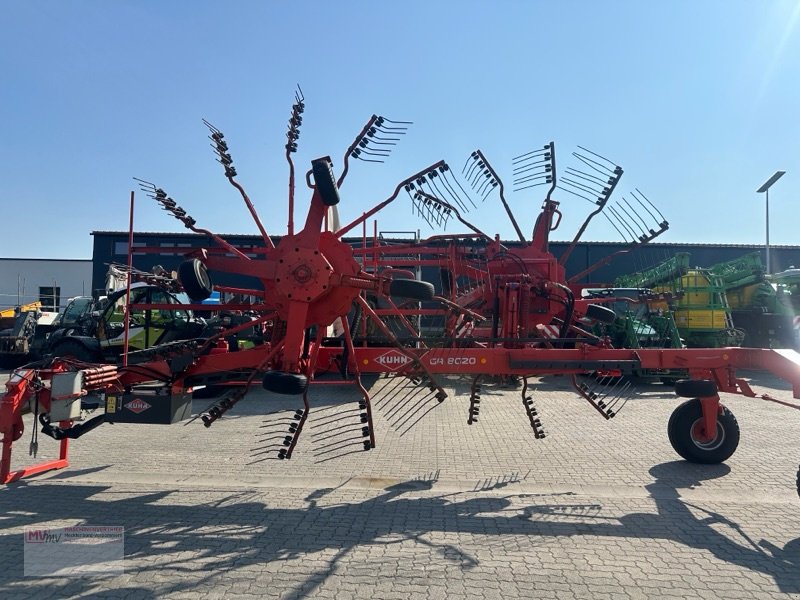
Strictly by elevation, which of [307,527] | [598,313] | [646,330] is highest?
[598,313]

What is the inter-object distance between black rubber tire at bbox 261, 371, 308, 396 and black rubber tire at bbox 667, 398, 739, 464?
4.39 meters

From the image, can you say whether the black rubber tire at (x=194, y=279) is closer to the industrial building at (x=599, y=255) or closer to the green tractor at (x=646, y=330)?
the green tractor at (x=646, y=330)

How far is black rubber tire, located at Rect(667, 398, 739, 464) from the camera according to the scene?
20.7ft

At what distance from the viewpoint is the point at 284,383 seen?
4.57m

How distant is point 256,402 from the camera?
11.1m

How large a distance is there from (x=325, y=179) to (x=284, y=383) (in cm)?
172

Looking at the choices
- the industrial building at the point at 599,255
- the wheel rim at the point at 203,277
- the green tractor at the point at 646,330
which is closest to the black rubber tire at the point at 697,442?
the wheel rim at the point at 203,277

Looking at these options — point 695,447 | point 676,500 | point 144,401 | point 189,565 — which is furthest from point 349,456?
point 695,447

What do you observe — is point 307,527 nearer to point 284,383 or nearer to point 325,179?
point 284,383

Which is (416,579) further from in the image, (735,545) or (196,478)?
(196,478)

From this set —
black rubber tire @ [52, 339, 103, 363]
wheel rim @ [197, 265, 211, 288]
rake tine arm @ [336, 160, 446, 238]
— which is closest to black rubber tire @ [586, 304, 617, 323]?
rake tine arm @ [336, 160, 446, 238]

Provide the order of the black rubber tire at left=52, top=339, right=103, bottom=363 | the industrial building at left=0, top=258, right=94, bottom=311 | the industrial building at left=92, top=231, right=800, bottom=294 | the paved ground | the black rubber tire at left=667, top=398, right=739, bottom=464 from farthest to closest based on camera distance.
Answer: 1. the industrial building at left=0, top=258, right=94, bottom=311
2. the industrial building at left=92, top=231, right=800, bottom=294
3. the black rubber tire at left=52, top=339, right=103, bottom=363
4. the black rubber tire at left=667, top=398, right=739, bottom=464
5. the paved ground

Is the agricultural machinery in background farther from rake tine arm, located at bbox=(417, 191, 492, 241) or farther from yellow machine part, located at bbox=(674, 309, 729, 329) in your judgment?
yellow machine part, located at bbox=(674, 309, 729, 329)

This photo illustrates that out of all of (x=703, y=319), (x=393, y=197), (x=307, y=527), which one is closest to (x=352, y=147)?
(x=393, y=197)
